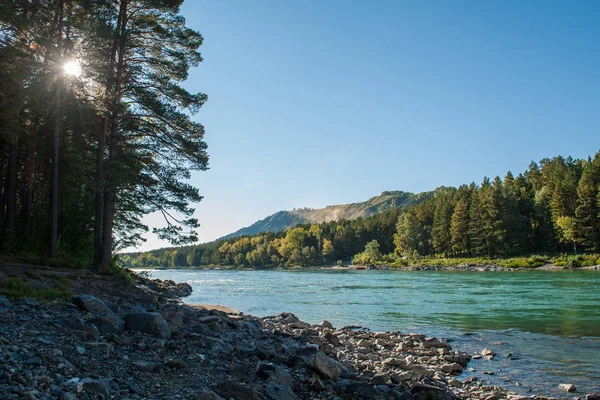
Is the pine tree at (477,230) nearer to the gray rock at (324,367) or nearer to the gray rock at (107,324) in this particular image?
the gray rock at (324,367)

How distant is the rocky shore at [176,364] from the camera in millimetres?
5926

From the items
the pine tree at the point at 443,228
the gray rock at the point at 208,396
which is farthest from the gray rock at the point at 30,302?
the pine tree at the point at 443,228

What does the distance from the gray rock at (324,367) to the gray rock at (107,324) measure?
13.7 ft

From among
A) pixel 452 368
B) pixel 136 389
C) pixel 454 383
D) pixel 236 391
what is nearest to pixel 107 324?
pixel 136 389

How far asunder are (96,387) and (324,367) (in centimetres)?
450

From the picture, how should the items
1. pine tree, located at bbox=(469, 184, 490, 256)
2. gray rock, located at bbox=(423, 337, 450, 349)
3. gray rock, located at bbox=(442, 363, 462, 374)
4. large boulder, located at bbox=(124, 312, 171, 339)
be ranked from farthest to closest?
pine tree, located at bbox=(469, 184, 490, 256), gray rock, located at bbox=(423, 337, 450, 349), gray rock, located at bbox=(442, 363, 462, 374), large boulder, located at bbox=(124, 312, 171, 339)

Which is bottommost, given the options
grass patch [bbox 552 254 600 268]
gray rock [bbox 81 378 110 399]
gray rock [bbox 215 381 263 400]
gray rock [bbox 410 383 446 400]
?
grass patch [bbox 552 254 600 268]

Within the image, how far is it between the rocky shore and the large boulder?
2cm

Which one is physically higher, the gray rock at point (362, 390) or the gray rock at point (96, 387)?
the gray rock at point (96, 387)

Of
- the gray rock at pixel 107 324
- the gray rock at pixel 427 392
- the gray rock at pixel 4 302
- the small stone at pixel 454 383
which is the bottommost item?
the small stone at pixel 454 383

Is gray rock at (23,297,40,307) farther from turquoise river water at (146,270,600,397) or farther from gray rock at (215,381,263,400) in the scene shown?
turquoise river water at (146,270,600,397)

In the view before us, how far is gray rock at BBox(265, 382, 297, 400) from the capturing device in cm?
680

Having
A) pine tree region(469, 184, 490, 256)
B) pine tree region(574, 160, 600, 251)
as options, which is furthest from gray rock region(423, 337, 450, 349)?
pine tree region(469, 184, 490, 256)

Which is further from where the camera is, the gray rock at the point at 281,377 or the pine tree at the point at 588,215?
the pine tree at the point at 588,215
